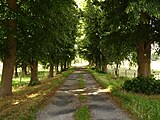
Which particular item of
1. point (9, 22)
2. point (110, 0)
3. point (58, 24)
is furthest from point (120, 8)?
point (9, 22)

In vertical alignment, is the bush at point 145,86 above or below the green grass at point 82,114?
above

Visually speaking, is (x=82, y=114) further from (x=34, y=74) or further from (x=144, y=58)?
(x=34, y=74)

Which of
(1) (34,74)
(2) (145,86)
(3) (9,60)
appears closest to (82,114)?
(2) (145,86)

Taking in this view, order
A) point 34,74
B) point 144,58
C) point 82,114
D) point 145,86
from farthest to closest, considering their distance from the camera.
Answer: point 34,74 → point 144,58 → point 145,86 → point 82,114

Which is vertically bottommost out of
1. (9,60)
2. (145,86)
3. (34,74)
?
(145,86)

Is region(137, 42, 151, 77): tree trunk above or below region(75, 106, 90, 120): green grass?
above

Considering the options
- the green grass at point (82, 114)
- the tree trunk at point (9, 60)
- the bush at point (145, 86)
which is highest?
the tree trunk at point (9, 60)

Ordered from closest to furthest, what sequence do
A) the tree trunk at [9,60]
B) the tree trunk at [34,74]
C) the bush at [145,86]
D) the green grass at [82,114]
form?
1. the green grass at [82,114]
2. the bush at [145,86]
3. the tree trunk at [9,60]
4. the tree trunk at [34,74]

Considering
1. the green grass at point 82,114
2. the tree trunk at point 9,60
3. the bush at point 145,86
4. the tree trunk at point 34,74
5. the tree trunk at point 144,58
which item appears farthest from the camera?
the tree trunk at point 34,74

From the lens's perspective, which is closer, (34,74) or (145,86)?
(145,86)

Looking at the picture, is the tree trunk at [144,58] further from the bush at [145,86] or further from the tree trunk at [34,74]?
the tree trunk at [34,74]

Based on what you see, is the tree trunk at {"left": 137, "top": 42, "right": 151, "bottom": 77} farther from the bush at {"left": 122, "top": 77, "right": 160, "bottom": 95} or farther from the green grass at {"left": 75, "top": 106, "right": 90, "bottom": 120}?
the green grass at {"left": 75, "top": 106, "right": 90, "bottom": 120}

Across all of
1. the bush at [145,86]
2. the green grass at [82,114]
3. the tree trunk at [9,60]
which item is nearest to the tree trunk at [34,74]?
the tree trunk at [9,60]

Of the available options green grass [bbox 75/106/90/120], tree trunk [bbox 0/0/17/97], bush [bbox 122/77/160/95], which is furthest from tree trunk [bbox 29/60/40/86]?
green grass [bbox 75/106/90/120]
